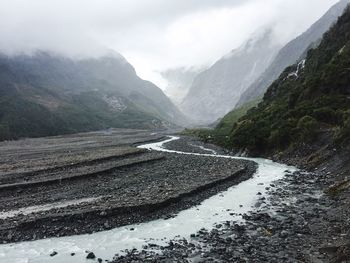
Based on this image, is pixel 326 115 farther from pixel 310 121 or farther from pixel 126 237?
pixel 126 237

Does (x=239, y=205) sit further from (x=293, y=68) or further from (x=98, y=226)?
(x=293, y=68)

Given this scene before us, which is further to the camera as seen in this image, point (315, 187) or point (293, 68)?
point (293, 68)

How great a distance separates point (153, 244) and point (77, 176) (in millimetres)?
37214

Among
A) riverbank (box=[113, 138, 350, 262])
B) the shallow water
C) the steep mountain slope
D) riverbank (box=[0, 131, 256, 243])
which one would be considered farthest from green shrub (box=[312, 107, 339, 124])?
the shallow water

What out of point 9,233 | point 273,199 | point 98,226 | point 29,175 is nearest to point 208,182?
point 273,199

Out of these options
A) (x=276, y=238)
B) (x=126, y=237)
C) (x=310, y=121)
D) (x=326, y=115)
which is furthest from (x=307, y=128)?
(x=126, y=237)

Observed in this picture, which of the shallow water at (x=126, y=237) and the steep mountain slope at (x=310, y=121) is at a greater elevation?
the steep mountain slope at (x=310, y=121)

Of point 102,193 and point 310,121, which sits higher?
point 310,121

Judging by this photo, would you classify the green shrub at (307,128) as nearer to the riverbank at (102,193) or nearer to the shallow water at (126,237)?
the riverbank at (102,193)

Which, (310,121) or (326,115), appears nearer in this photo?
(310,121)

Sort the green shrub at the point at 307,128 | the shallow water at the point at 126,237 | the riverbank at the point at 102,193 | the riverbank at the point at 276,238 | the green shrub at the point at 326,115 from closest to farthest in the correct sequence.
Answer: the riverbank at the point at 276,238 → the shallow water at the point at 126,237 → the riverbank at the point at 102,193 → the green shrub at the point at 307,128 → the green shrub at the point at 326,115

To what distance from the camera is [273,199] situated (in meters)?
45.8

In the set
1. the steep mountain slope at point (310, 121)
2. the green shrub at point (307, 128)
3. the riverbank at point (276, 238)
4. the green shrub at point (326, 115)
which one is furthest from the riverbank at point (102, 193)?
the green shrub at point (326, 115)

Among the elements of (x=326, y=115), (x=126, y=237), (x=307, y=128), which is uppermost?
(x=326, y=115)
